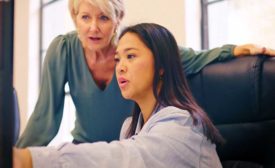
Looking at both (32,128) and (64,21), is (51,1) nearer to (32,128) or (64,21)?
(64,21)

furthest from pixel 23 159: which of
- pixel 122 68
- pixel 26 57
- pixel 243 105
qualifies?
pixel 26 57

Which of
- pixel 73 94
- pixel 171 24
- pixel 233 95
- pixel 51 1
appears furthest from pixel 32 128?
pixel 51 1

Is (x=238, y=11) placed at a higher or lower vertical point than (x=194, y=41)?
higher

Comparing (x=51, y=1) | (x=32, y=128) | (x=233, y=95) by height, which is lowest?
(x=32, y=128)

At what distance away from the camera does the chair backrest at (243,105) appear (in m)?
0.89

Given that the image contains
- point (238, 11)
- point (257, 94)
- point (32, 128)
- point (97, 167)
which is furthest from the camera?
point (238, 11)

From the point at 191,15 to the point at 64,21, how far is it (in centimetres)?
143

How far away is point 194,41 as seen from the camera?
1.96m

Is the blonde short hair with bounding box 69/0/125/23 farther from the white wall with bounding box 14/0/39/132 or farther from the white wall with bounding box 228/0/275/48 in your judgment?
the white wall with bounding box 14/0/39/132

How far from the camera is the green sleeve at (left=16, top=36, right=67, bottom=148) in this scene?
134 cm

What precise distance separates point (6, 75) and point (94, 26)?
885mm

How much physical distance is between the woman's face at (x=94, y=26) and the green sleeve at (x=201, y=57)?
0.27 meters

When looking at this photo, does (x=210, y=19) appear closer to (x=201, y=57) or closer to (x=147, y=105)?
(x=201, y=57)

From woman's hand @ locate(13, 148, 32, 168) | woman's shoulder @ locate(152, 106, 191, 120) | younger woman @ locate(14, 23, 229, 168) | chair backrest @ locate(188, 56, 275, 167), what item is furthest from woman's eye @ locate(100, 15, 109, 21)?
woman's hand @ locate(13, 148, 32, 168)
